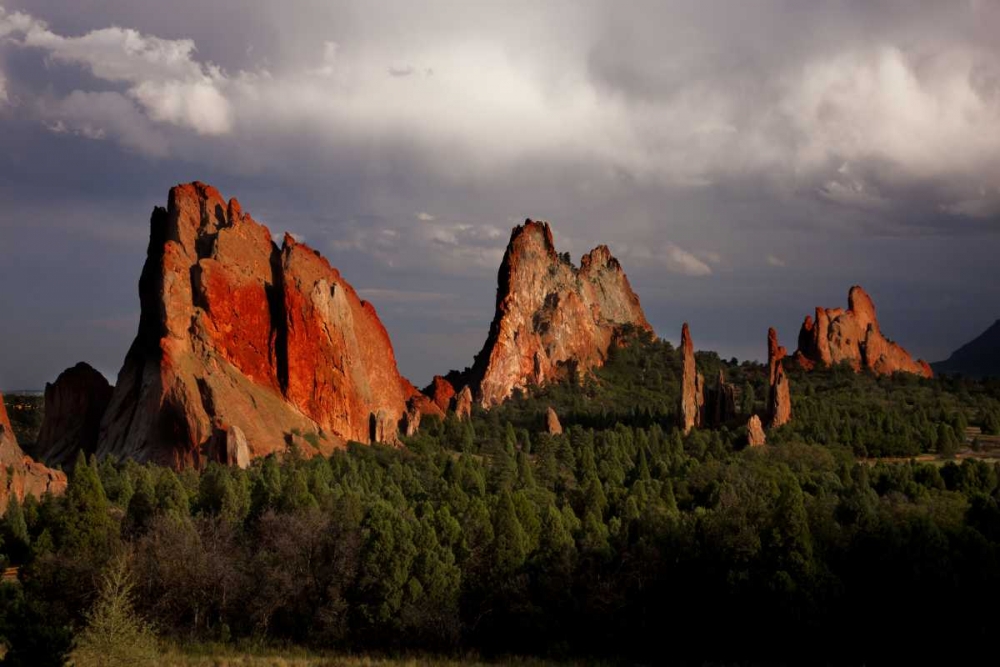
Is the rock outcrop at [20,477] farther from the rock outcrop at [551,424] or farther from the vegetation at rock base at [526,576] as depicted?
the rock outcrop at [551,424]

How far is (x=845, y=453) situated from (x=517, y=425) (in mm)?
48772

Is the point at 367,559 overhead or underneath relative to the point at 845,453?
underneath

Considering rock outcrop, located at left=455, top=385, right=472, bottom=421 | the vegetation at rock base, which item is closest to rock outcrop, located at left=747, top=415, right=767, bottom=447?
the vegetation at rock base

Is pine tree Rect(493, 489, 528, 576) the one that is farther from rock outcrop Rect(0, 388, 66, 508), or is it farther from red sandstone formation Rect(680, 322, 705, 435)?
red sandstone formation Rect(680, 322, 705, 435)

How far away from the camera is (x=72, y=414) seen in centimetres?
10262

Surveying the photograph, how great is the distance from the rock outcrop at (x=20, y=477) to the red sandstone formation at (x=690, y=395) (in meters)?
74.9

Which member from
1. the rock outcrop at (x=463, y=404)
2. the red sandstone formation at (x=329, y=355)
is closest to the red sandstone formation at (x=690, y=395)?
the rock outcrop at (x=463, y=404)

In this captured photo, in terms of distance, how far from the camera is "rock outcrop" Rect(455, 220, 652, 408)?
157 m

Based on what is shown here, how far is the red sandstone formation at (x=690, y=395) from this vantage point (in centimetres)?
12538

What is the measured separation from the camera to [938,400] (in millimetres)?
142750

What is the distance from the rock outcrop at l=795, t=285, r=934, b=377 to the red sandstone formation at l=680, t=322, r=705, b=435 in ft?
137

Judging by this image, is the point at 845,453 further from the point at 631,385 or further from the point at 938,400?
the point at 631,385

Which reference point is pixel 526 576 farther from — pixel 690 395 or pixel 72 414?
pixel 690 395

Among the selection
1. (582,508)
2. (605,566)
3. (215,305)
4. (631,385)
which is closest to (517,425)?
(631,385)
